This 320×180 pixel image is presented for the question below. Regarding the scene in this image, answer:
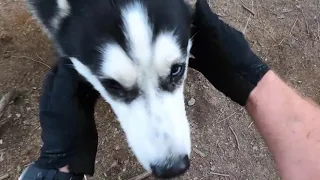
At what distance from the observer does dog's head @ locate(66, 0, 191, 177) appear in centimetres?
179

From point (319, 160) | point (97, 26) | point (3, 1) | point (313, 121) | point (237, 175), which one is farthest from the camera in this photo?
point (3, 1)

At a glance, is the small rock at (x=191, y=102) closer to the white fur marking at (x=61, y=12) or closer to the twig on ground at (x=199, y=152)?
the twig on ground at (x=199, y=152)

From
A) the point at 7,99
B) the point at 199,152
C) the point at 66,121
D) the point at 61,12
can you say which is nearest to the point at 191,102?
the point at 199,152

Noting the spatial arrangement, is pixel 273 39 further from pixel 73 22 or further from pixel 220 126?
pixel 73 22

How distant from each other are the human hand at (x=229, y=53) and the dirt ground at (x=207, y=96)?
0.61 metres

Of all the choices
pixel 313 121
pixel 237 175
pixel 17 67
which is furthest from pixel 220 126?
pixel 17 67

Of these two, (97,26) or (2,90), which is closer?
(97,26)

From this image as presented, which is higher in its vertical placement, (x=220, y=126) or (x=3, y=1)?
(x=3, y=1)

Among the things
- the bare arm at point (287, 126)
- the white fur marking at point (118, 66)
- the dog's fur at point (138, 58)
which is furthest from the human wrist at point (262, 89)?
the white fur marking at point (118, 66)

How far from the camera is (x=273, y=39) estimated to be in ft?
10.3

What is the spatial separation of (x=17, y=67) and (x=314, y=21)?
67.4 inches

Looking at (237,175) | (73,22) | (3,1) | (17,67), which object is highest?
(73,22)

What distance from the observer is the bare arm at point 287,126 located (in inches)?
77.0

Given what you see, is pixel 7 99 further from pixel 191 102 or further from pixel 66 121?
pixel 191 102
